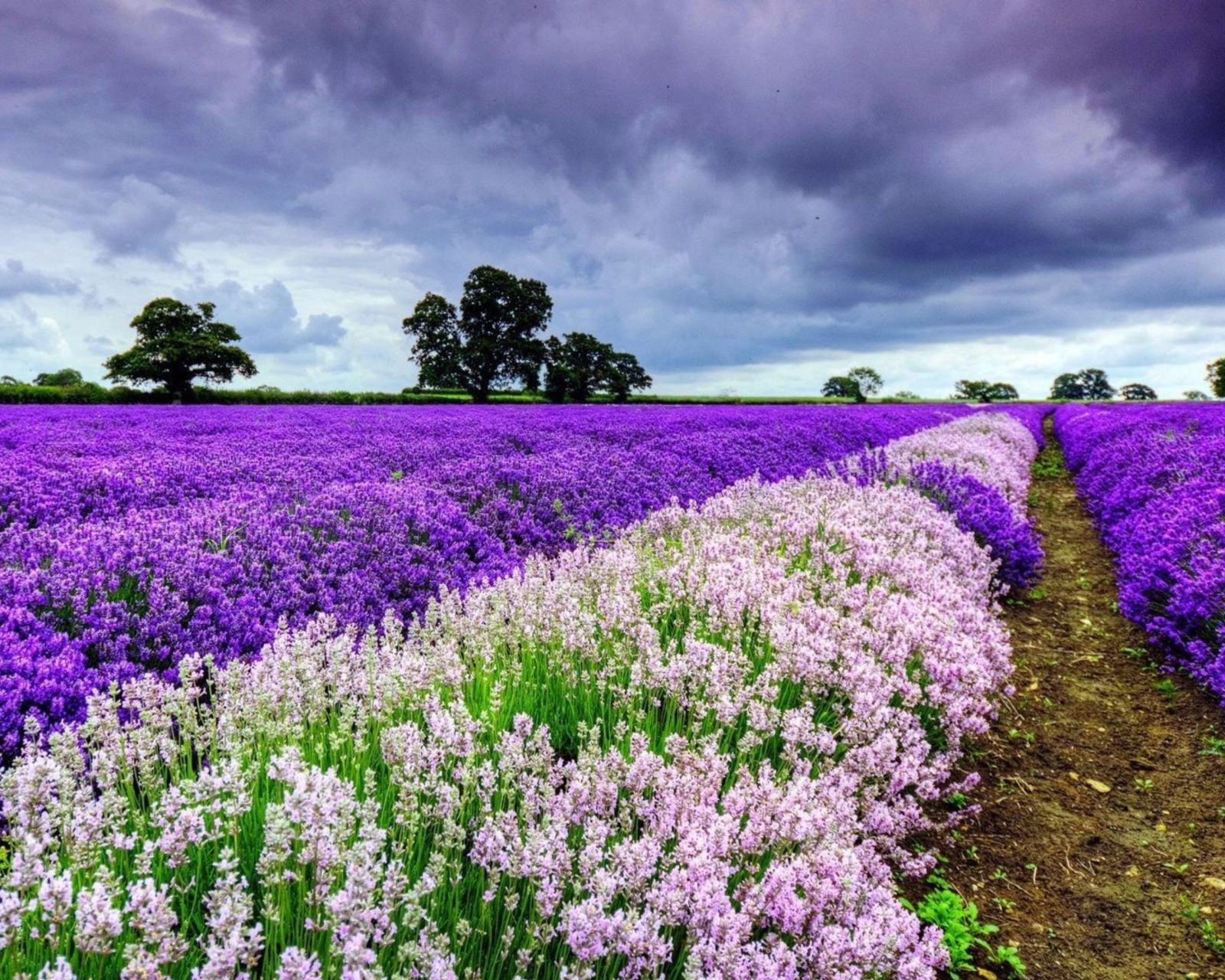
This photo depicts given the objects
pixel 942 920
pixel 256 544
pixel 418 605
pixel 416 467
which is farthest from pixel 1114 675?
pixel 416 467

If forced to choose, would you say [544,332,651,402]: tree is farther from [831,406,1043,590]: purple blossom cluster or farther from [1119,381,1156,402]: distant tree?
[1119,381,1156,402]: distant tree

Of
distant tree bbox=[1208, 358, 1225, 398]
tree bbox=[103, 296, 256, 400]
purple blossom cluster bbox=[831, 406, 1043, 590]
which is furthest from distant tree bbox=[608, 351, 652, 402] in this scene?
distant tree bbox=[1208, 358, 1225, 398]

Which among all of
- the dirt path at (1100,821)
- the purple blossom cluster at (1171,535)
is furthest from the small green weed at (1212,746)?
the purple blossom cluster at (1171,535)

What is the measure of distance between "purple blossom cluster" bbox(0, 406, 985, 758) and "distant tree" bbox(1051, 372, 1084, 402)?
116m

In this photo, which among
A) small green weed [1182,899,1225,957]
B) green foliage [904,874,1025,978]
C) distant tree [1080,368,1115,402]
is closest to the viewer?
green foliage [904,874,1025,978]

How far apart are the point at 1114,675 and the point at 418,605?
223 inches

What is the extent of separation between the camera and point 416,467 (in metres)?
9.36

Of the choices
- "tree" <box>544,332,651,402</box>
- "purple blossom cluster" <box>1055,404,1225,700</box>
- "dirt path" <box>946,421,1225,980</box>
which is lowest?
"dirt path" <box>946,421,1225,980</box>

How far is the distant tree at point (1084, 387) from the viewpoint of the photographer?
104 meters

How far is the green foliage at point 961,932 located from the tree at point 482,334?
1667 inches

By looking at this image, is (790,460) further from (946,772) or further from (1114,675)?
(946,772)

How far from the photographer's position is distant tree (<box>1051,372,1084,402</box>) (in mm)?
106688

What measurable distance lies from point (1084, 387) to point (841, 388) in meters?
45.9

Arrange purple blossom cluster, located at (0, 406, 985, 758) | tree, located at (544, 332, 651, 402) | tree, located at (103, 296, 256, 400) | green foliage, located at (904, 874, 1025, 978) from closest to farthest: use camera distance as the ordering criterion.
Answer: green foliage, located at (904, 874, 1025, 978) < purple blossom cluster, located at (0, 406, 985, 758) < tree, located at (103, 296, 256, 400) < tree, located at (544, 332, 651, 402)
